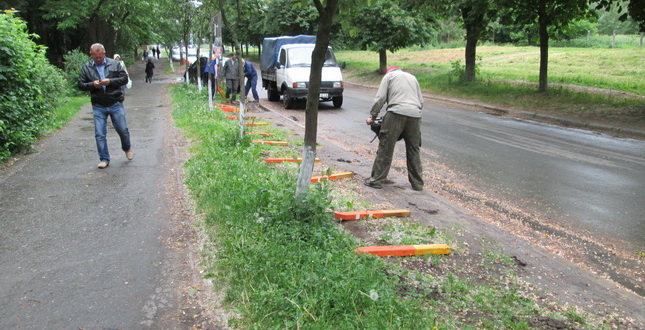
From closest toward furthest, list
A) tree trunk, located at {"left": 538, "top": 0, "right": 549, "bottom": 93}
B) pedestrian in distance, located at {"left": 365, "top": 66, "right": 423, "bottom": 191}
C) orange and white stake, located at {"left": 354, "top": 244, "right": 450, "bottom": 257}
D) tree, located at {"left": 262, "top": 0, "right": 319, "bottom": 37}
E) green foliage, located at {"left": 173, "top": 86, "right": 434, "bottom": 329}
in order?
green foliage, located at {"left": 173, "top": 86, "right": 434, "bottom": 329} < orange and white stake, located at {"left": 354, "top": 244, "right": 450, "bottom": 257} < pedestrian in distance, located at {"left": 365, "top": 66, "right": 423, "bottom": 191} < tree trunk, located at {"left": 538, "top": 0, "right": 549, "bottom": 93} < tree, located at {"left": 262, "top": 0, "right": 319, "bottom": 37}

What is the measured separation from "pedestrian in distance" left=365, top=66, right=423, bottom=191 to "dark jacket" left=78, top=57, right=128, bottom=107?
150 inches

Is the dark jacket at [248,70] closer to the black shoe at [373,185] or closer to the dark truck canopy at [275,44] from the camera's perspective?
the dark truck canopy at [275,44]

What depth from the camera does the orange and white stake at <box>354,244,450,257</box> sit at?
433 centimetres

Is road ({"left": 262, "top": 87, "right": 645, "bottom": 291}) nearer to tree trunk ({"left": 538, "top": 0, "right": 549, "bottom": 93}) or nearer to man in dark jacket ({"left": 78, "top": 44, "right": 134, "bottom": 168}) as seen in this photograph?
tree trunk ({"left": 538, "top": 0, "right": 549, "bottom": 93})

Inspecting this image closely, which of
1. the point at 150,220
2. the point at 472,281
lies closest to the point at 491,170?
the point at 472,281

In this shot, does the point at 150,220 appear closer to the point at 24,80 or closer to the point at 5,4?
the point at 24,80

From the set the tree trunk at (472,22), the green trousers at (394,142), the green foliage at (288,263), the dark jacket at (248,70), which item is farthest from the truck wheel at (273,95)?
the green foliage at (288,263)

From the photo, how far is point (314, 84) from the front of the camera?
4.65 meters

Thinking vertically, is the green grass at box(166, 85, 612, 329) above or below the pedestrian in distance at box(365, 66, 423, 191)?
below

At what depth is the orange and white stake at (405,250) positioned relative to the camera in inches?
170

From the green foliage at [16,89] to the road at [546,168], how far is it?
594 cm

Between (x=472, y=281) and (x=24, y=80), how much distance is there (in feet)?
25.3

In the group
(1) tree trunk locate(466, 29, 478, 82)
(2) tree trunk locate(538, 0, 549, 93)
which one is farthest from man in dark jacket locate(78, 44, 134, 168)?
(1) tree trunk locate(466, 29, 478, 82)

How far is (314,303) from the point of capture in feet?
10.6
